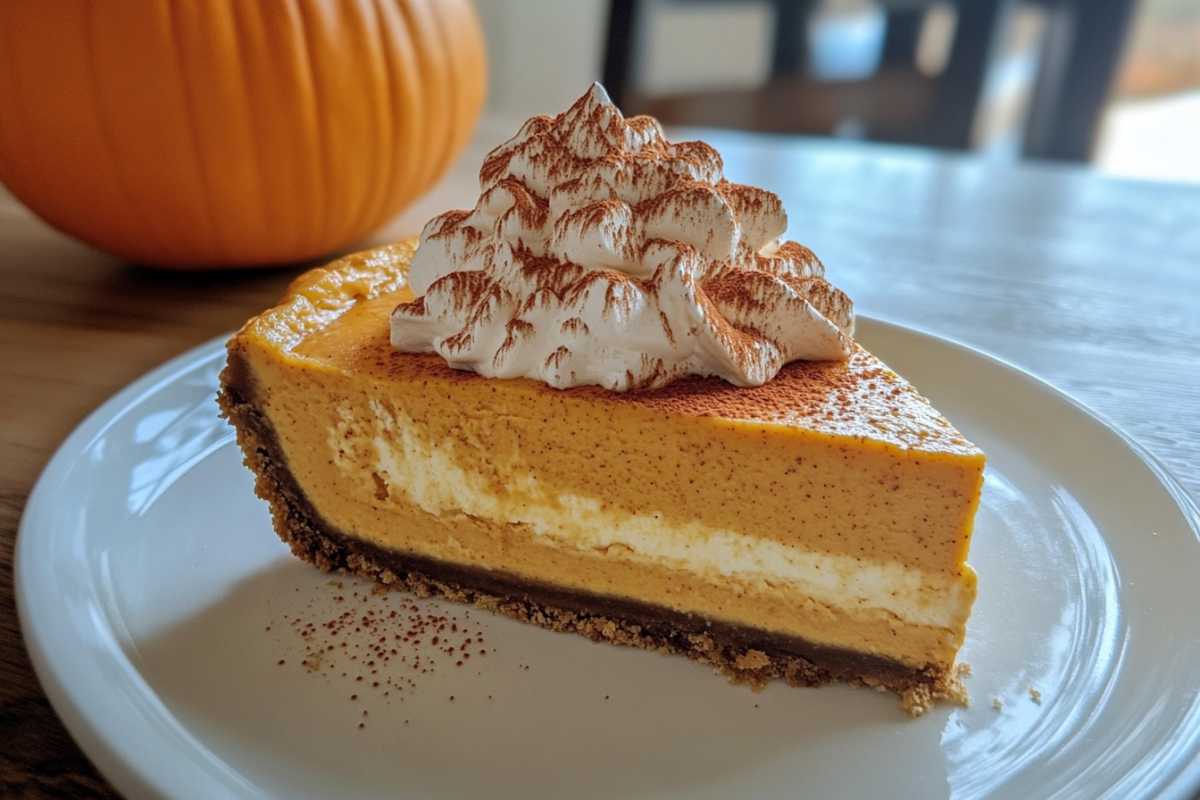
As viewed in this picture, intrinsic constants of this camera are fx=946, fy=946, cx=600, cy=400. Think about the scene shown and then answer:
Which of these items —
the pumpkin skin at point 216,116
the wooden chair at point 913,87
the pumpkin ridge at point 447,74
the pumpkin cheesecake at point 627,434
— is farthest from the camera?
the wooden chair at point 913,87

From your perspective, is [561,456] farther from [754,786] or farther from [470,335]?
[754,786]

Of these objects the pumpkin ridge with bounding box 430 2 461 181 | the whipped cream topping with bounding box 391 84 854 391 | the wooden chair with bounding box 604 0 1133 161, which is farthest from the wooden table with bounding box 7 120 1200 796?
the wooden chair with bounding box 604 0 1133 161

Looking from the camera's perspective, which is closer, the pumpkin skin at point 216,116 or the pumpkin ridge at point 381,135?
the pumpkin skin at point 216,116

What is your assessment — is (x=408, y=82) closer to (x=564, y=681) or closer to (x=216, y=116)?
(x=216, y=116)

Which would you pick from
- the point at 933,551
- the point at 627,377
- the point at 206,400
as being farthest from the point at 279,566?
the point at 933,551

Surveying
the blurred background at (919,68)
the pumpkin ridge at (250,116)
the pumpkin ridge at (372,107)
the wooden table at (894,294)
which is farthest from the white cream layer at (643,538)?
the blurred background at (919,68)

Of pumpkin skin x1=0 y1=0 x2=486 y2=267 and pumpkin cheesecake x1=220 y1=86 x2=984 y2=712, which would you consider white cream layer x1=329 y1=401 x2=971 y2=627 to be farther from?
pumpkin skin x1=0 y1=0 x2=486 y2=267

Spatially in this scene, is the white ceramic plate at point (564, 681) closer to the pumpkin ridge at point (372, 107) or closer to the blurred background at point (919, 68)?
the pumpkin ridge at point (372, 107)
